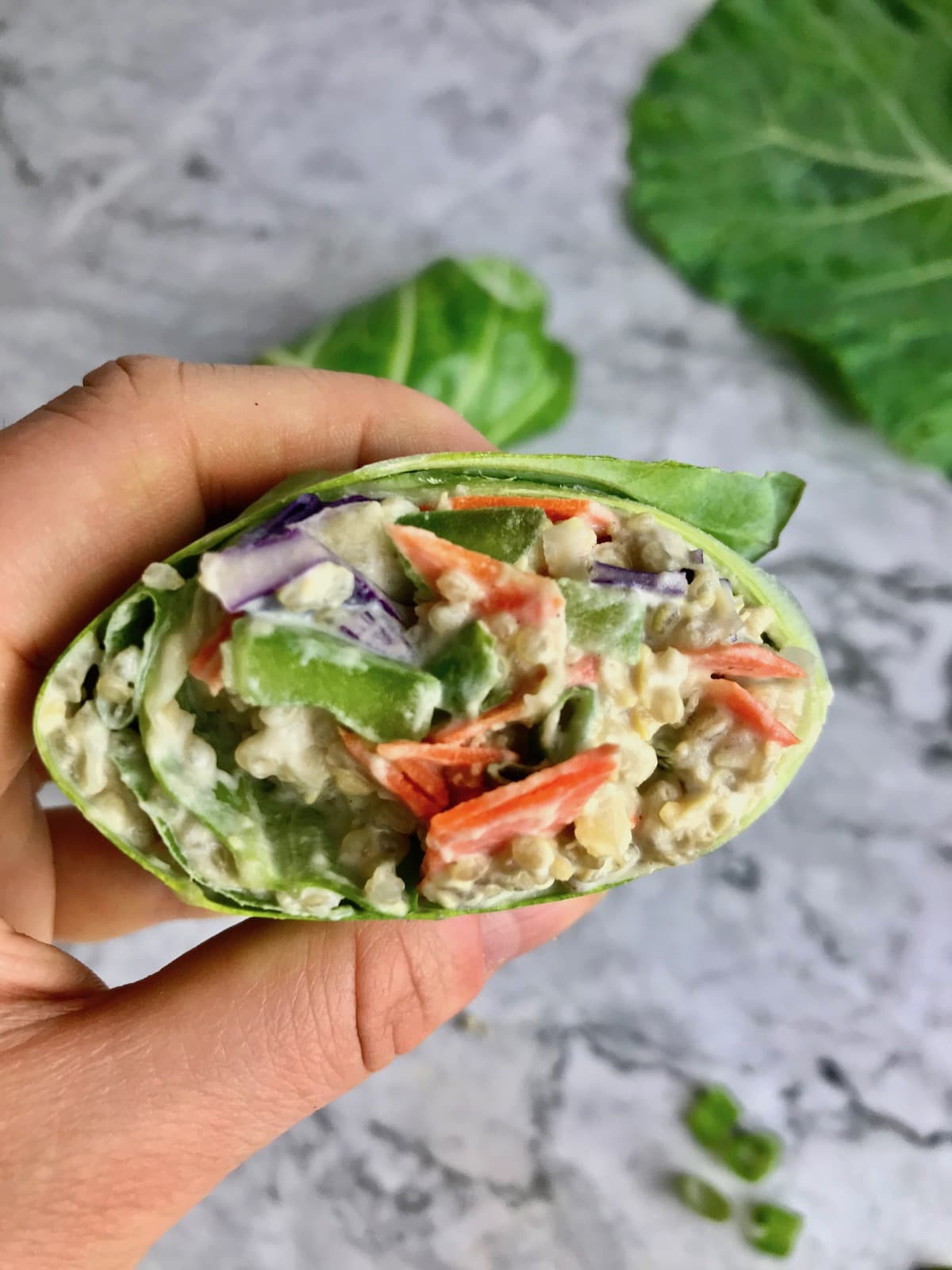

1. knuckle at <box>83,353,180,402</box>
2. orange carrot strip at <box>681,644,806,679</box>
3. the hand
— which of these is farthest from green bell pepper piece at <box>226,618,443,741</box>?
knuckle at <box>83,353,180,402</box>

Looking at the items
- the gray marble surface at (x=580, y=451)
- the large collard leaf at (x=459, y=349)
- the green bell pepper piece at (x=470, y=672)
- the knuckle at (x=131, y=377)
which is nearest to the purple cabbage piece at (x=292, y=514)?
the green bell pepper piece at (x=470, y=672)

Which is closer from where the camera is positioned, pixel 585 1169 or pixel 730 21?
pixel 585 1169

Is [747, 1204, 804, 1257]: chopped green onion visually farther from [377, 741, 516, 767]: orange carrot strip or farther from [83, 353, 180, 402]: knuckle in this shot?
[83, 353, 180, 402]: knuckle

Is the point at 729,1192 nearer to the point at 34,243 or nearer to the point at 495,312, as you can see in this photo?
the point at 495,312

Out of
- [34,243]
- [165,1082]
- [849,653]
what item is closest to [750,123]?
[849,653]

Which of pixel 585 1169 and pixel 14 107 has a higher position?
pixel 14 107

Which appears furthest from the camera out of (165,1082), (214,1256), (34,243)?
(34,243)

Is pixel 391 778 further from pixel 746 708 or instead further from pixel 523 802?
pixel 746 708
